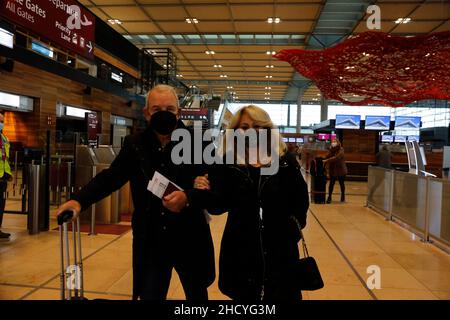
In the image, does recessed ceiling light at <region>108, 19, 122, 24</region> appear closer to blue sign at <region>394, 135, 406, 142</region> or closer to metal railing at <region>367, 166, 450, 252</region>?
metal railing at <region>367, 166, 450, 252</region>

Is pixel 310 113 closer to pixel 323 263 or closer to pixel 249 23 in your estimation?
pixel 249 23

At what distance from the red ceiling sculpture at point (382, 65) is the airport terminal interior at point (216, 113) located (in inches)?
1.1

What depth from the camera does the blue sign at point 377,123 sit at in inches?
703

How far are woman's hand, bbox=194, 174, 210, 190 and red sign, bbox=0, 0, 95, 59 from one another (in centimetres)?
333

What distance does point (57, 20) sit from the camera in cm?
471

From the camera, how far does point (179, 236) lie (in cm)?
195

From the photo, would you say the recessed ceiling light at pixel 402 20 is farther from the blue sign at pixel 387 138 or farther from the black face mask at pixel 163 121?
the blue sign at pixel 387 138

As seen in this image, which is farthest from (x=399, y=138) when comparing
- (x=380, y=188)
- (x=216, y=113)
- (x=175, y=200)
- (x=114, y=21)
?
(x=175, y=200)

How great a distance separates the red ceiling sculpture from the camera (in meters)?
5.40

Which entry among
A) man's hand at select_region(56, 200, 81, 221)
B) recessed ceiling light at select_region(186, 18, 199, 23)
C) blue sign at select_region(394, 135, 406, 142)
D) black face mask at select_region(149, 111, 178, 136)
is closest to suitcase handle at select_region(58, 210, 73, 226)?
man's hand at select_region(56, 200, 81, 221)

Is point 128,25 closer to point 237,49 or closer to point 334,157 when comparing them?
point 237,49

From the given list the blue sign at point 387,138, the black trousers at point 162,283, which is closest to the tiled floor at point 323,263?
the black trousers at point 162,283

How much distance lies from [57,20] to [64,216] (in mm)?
3728

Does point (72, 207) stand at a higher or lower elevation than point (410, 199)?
higher
